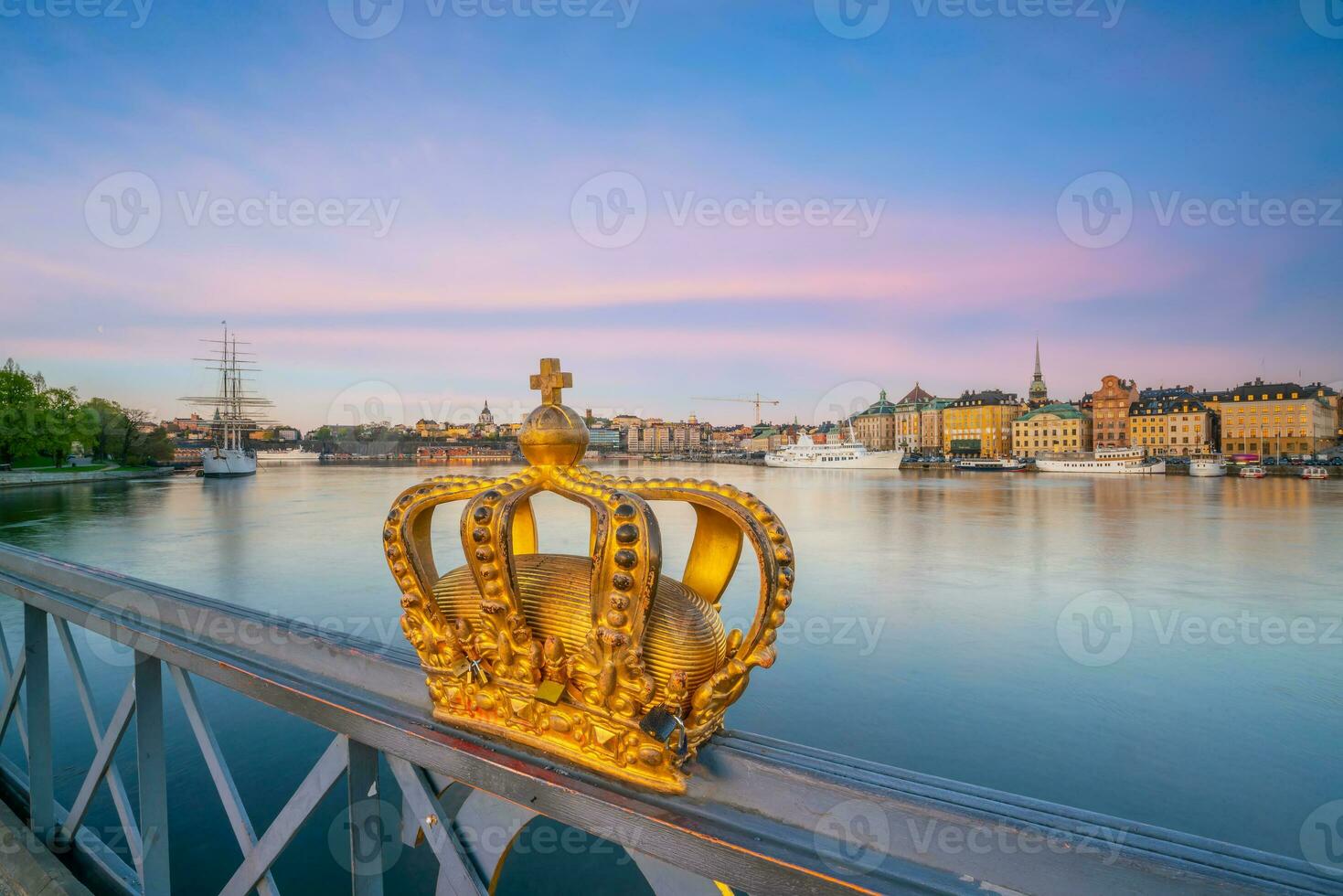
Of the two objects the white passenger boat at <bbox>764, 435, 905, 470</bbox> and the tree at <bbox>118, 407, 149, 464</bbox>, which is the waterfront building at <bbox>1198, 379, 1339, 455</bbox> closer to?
the white passenger boat at <bbox>764, 435, 905, 470</bbox>

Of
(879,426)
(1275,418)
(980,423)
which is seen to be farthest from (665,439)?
(1275,418)

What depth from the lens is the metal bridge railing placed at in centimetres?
75

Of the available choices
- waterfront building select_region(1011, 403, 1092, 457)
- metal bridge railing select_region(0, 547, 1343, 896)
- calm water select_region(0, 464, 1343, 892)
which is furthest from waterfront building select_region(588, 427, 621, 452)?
waterfront building select_region(1011, 403, 1092, 457)

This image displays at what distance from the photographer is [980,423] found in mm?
76062

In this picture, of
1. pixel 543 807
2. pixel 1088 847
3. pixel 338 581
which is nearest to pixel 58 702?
pixel 338 581

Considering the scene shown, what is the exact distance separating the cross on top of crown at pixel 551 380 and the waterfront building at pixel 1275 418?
2948 inches

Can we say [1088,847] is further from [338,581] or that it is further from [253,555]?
[253,555]

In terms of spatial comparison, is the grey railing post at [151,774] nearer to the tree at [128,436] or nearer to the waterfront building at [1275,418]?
the tree at [128,436]

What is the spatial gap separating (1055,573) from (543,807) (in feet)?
39.2

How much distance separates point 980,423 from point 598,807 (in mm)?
83432

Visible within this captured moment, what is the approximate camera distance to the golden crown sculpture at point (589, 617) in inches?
40.5

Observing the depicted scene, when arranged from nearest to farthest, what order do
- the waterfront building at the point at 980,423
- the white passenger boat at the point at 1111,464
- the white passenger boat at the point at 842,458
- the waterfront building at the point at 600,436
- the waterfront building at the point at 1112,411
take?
the waterfront building at the point at 600,436 < the white passenger boat at the point at 1111,464 < the white passenger boat at the point at 842,458 < the waterfront building at the point at 1112,411 < the waterfront building at the point at 980,423

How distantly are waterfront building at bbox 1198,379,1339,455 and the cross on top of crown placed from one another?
74891mm

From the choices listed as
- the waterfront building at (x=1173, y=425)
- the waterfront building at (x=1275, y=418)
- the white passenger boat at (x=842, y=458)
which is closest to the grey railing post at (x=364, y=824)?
the white passenger boat at (x=842, y=458)
